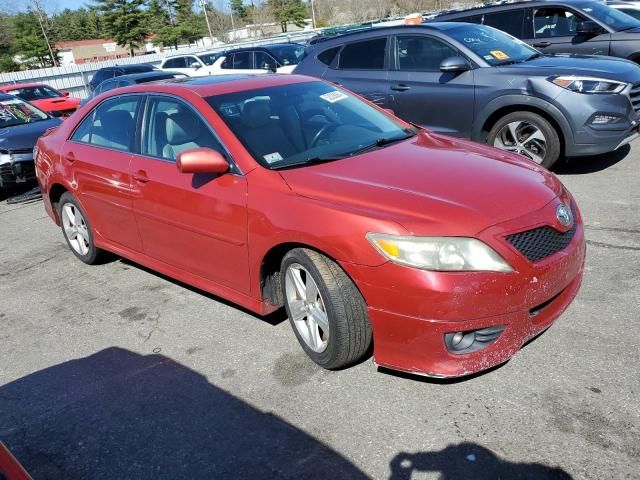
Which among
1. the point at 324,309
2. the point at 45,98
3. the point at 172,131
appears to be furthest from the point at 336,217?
the point at 45,98

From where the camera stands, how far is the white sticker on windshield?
4.27 meters

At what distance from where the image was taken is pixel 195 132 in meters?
3.86

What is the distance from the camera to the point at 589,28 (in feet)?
28.5

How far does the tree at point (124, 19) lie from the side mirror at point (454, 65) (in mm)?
59124

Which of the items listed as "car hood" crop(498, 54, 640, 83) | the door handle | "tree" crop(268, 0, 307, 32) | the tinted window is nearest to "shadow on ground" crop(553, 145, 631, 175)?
"car hood" crop(498, 54, 640, 83)

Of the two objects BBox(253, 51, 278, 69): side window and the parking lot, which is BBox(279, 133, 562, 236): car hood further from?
BBox(253, 51, 278, 69): side window

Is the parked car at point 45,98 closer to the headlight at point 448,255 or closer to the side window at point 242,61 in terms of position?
the side window at point 242,61

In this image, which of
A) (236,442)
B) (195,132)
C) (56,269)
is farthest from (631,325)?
(56,269)

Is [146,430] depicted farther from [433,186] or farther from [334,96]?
[334,96]

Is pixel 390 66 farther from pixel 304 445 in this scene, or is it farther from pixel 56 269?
pixel 304 445

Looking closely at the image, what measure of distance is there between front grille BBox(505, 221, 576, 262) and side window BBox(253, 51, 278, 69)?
→ 12.6m

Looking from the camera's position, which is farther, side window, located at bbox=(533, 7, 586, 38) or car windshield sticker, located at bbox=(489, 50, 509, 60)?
side window, located at bbox=(533, 7, 586, 38)

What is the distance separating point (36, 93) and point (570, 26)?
1544 cm

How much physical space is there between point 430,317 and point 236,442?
1.12 meters
